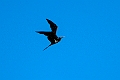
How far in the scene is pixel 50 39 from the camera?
1884 cm

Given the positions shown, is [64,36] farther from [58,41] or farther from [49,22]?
[49,22]

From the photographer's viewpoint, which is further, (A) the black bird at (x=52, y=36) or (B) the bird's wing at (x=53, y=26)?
(A) the black bird at (x=52, y=36)

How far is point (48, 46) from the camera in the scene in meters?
18.4

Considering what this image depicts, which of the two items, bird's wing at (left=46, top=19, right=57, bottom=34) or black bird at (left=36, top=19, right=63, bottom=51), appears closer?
bird's wing at (left=46, top=19, right=57, bottom=34)

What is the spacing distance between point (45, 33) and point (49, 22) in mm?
1400

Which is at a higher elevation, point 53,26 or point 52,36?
point 53,26

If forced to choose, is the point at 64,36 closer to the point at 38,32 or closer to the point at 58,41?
the point at 58,41

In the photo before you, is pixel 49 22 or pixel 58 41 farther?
pixel 58 41

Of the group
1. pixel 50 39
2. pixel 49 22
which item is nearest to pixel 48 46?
pixel 50 39

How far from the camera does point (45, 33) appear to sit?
61.4ft

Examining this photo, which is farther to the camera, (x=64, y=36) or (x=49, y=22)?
(x=64, y=36)

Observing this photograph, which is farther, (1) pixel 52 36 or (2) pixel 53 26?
(1) pixel 52 36

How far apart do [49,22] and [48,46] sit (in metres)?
1.90

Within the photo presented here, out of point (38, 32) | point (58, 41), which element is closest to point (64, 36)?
point (58, 41)
